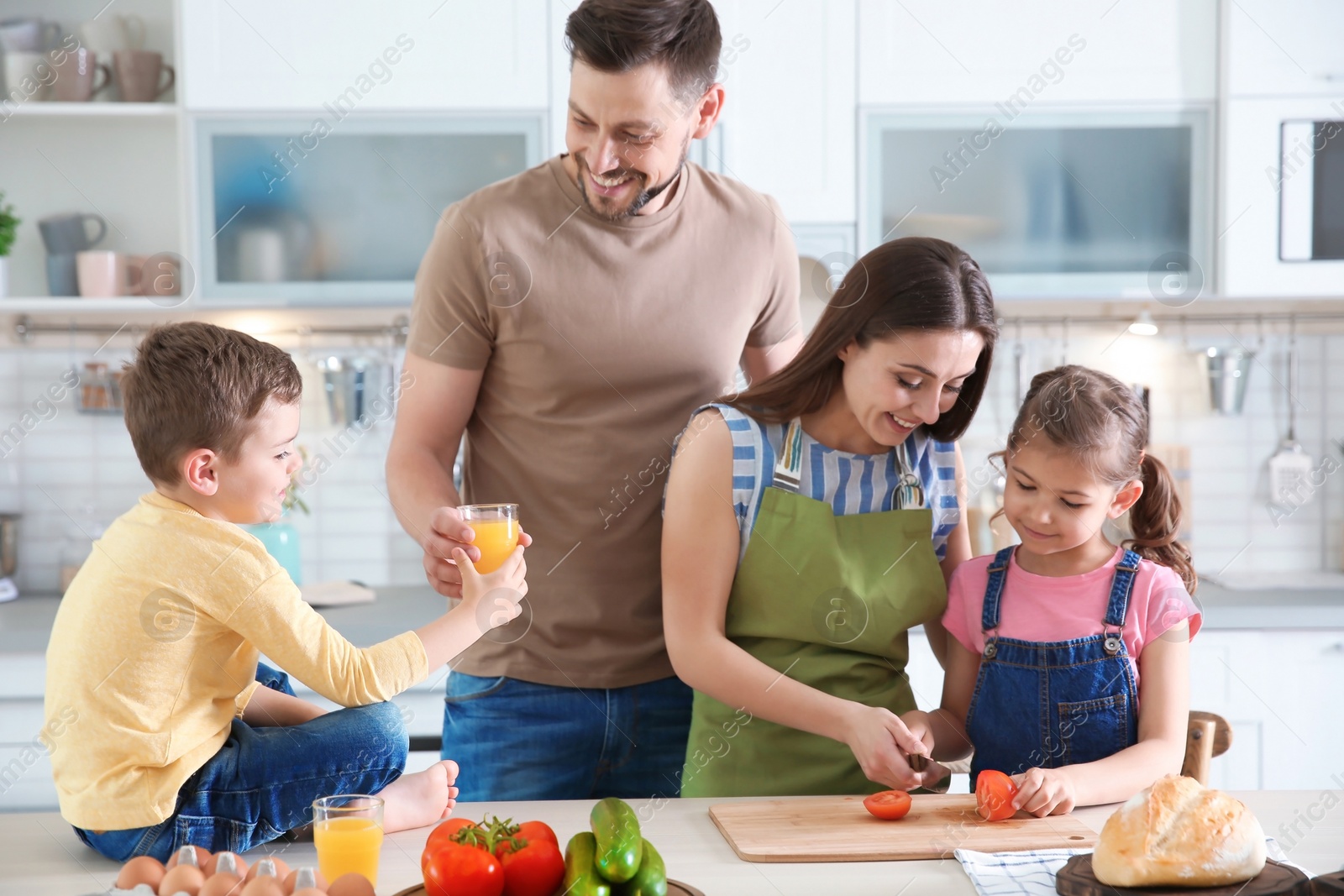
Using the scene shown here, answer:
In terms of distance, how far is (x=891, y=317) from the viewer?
4.24ft

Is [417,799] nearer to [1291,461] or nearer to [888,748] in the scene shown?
[888,748]

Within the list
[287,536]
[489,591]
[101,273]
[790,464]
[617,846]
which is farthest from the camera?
[287,536]

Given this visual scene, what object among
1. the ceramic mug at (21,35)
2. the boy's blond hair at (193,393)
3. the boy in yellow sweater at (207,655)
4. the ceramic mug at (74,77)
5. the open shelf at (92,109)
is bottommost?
the boy in yellow sweater at (207,655)

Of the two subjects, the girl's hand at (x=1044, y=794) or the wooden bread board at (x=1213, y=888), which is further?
the girl's hand at (x=1044, y=794)

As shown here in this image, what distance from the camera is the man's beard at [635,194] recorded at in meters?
1.40

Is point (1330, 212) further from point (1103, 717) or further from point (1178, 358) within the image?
point (1103, 717)

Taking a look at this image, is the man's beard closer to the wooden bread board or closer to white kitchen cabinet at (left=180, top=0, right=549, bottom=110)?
the wooden bread board

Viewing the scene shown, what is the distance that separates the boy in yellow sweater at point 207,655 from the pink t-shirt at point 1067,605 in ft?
2.03

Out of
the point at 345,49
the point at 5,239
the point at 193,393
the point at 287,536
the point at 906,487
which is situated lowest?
the point at 287,536

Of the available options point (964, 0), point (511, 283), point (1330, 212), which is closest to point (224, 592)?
point (511, 283)

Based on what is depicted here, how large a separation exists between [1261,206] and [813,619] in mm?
1875

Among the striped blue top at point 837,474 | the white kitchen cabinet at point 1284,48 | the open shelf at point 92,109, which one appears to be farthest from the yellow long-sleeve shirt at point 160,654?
the white kitchen cabinet at point 1284,48

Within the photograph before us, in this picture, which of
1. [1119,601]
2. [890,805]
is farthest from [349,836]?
[1119,601]

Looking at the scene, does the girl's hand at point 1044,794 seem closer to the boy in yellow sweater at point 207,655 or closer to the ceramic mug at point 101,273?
the boy in yellow sweater at point 207,655
